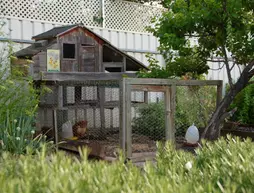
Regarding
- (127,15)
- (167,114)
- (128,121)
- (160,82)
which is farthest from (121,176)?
(127,15)

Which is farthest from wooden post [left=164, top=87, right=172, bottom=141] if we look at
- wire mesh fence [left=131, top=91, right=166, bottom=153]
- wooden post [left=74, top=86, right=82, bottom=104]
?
wooden post [left=74, top=86, right=82, bottom=104]

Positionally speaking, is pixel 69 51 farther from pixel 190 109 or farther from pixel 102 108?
pixel 190 109

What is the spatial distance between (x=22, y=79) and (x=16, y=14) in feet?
8.33

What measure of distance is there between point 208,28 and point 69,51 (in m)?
2.21

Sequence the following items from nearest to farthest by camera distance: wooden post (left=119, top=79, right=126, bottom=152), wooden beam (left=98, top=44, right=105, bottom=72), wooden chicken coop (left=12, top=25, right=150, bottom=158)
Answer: wooden post (left=119, top=79, right=126, bottom=152) < wooden chicken coop (left=12, top=25, right=150, bottom=158) < wooden beam (left=98, top=44, right=105, bottom=72)

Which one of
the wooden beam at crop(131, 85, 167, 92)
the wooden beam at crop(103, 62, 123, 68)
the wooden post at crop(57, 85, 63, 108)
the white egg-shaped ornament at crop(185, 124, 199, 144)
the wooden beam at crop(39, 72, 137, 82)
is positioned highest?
the wooden beam at crop(103, 62, 123, 68)

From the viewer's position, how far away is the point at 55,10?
8109 mm

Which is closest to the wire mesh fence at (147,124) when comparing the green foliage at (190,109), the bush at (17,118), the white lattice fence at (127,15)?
the green foliage at (190,109)

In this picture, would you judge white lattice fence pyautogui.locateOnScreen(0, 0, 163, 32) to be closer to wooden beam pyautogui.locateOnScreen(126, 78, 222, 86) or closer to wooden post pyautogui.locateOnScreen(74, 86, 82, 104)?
wooden post pyautogui.locateOnScreen(74, 86, 82, 104)

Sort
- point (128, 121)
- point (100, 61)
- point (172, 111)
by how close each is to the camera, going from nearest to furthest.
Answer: point (128, 121), point (172, 111), point (100, 61)

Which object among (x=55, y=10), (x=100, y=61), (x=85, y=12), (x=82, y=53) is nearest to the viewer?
(x=82, y=53)

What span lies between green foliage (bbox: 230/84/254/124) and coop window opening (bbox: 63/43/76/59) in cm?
424

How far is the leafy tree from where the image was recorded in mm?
5426

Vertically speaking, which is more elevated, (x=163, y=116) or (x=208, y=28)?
(x=208, y=28)
